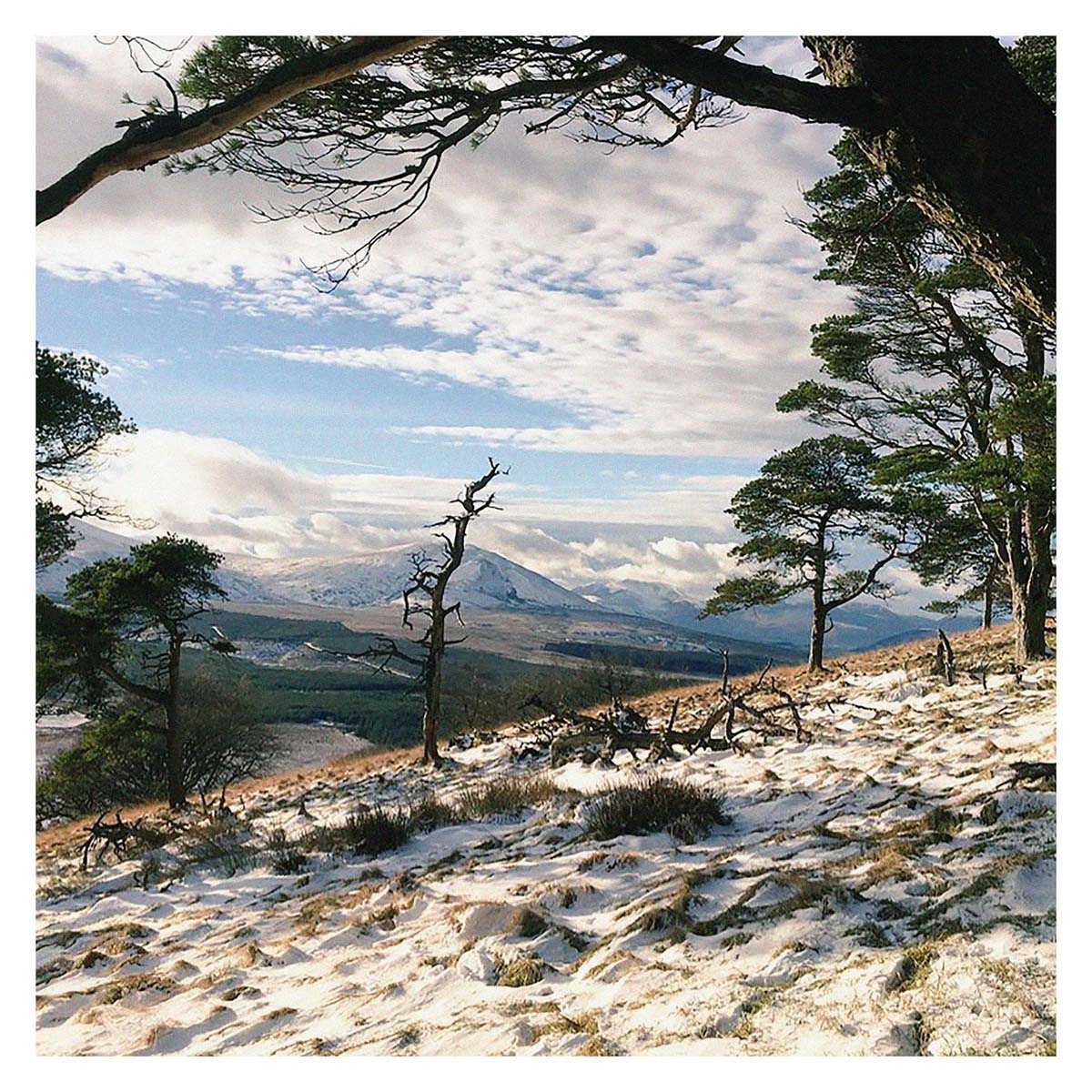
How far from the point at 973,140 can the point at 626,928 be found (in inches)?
109

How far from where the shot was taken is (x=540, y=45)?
312 centimetres

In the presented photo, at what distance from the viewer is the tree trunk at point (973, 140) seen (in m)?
2.25

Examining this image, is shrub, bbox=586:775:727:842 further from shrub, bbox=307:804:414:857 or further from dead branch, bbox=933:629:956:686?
dead branch, bbox=933:629:956:686

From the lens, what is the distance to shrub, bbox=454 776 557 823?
18.6 ft

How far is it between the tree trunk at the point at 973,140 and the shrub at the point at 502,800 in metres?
4.53

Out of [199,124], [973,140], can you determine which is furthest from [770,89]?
[199,124]

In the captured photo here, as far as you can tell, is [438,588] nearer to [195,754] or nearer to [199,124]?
[199,124]

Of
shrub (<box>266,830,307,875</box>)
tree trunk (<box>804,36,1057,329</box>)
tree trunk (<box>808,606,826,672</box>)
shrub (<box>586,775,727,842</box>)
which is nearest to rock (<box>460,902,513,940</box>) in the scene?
shrub (<box>586,775,727,842</box>)

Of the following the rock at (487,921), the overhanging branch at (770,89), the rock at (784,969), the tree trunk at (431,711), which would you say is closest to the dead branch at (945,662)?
the tree trunk at (431,711)

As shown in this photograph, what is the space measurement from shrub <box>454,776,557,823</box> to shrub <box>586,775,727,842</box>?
1.21 meters

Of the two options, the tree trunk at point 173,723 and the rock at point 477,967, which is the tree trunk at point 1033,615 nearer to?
the rock at point 477,967

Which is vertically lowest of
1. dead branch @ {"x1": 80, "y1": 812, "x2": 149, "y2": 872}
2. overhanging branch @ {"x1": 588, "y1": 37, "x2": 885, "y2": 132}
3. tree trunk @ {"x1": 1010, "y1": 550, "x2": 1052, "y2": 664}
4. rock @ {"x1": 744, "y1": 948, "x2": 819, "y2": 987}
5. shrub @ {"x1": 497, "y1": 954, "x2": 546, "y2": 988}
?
dead branch @ {"x1": 80, "y1": 812, "x2": 149, "y2": 872}

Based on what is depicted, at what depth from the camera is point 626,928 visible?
115 inches
